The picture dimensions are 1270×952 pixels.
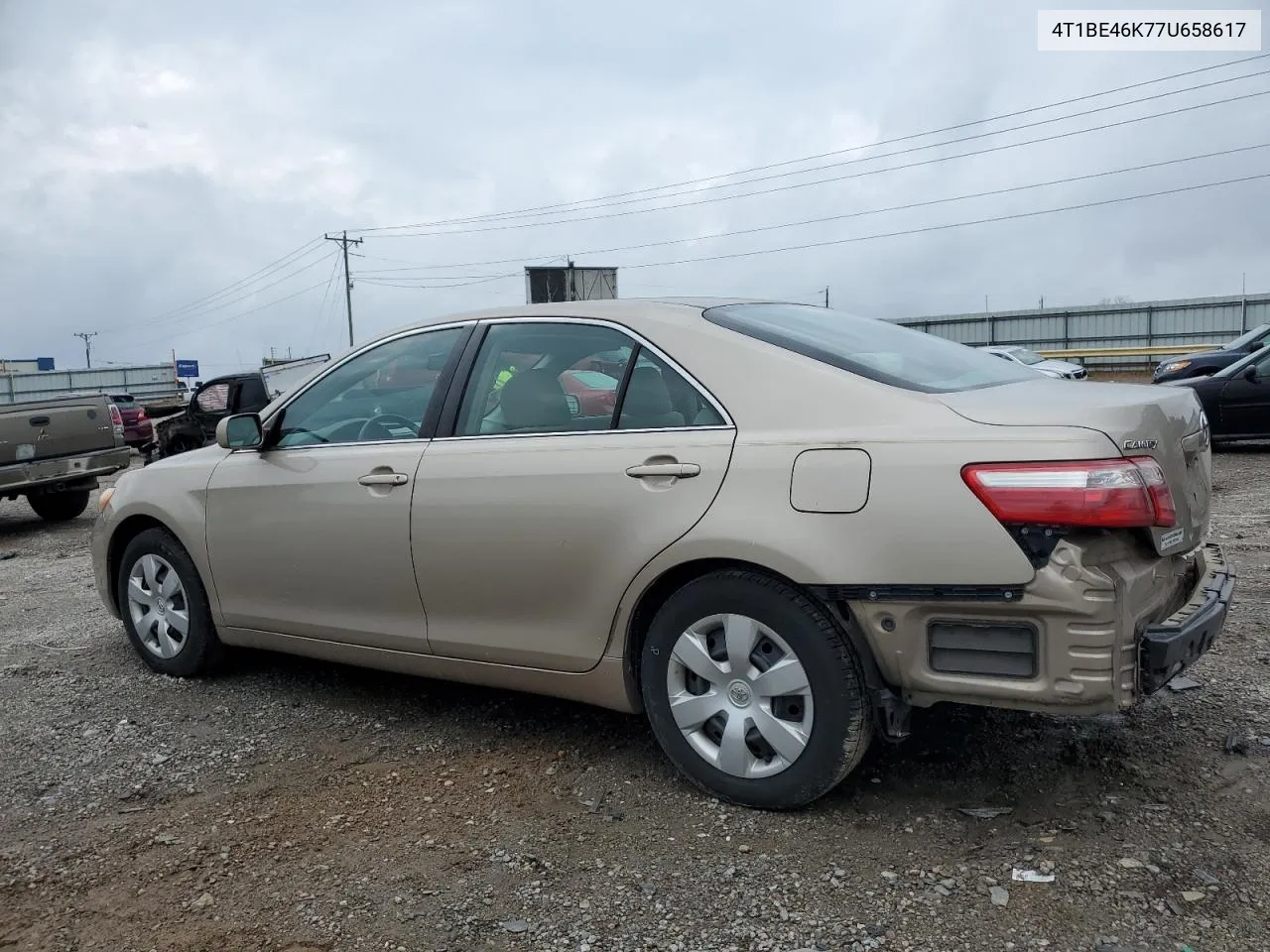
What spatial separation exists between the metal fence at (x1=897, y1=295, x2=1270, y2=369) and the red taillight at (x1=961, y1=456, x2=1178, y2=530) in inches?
1312

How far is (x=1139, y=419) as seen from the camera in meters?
2.94

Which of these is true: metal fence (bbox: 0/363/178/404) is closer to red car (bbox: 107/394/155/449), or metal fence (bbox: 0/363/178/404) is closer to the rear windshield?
red car (bbox: 107/394/155/449)

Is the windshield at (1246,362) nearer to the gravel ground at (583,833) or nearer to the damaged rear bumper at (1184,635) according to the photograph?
the gravel ground at (583,833)

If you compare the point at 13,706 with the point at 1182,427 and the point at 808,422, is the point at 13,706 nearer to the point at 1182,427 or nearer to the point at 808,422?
the point at 808,422

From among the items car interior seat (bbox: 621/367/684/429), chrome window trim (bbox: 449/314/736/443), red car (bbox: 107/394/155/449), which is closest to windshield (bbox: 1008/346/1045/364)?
red car (bbox: 107/394/155/449)

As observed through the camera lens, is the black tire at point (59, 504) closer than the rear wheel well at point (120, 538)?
No

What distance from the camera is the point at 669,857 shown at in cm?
310

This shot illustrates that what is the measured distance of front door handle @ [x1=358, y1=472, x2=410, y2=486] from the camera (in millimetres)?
3969

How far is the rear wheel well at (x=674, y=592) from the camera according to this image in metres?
3.06

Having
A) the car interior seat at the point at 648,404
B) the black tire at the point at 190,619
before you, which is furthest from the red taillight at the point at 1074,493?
the black tire at the point at 190,619

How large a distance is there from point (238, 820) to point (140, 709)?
4.60 ft

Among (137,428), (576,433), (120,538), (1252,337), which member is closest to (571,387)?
(576,433)

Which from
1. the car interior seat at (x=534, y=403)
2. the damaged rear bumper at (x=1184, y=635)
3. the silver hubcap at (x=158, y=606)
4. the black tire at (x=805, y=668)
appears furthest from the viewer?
the silver hubcap at (x=158, y=606)

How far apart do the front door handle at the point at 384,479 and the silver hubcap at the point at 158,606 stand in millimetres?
1385
